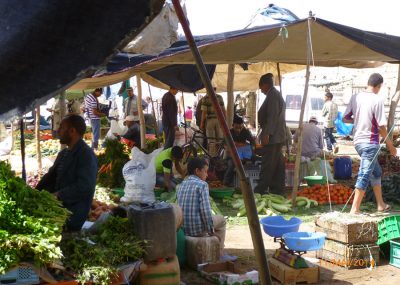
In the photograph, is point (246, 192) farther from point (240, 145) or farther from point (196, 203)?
point (240, 145)

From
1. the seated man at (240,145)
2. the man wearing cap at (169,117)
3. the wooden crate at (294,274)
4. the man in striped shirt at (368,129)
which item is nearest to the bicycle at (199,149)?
the seated man at (240,145)

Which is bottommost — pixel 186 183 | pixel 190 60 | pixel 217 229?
pixel 217 229

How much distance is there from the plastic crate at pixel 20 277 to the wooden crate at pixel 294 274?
99.9 inches

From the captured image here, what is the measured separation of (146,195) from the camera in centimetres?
816

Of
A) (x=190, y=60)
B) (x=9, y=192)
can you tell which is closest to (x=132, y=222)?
(x=9, y=192)

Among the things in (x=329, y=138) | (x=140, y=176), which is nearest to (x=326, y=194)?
(x=140, y=176)

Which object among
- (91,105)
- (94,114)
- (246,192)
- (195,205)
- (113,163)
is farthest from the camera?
(91,105)

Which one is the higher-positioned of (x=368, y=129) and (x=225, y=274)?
(x=368, y=129)

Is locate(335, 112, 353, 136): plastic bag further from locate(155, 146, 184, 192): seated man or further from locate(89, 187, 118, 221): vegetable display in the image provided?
locate(89, 187, 118, 221): vegetable display

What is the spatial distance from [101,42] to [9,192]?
269cm

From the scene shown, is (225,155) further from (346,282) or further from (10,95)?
(10,95)

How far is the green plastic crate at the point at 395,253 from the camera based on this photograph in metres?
6.00

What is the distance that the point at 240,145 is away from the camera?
11258mm

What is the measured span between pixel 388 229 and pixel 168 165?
371cm
